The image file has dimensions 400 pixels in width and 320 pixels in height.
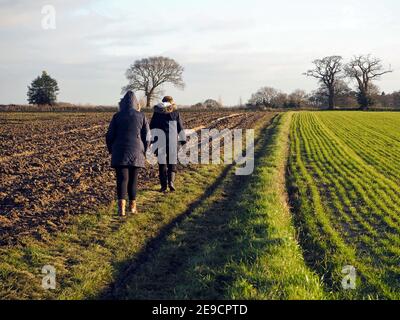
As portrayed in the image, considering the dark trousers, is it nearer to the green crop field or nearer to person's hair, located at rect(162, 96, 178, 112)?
person's hair, located at rect(162, 96, 178, 112)

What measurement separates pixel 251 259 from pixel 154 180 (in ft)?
20.5

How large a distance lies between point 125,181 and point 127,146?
2.14 feet

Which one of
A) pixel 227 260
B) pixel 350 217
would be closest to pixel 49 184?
pixel 227 260

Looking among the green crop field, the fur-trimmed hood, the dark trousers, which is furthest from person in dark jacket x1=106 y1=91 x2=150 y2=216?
the green crop field

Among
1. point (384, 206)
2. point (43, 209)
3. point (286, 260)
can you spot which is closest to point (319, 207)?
point (384, 206)

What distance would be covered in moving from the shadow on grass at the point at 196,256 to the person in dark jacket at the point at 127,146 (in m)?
1.07

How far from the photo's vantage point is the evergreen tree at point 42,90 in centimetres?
6675

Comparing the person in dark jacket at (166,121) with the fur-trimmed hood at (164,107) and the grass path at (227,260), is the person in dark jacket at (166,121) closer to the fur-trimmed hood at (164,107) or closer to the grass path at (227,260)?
the fur-trimmed hood at (164,107)

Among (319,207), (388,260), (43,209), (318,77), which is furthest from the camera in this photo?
(318,77)

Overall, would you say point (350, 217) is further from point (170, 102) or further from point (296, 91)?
point (296, 91)

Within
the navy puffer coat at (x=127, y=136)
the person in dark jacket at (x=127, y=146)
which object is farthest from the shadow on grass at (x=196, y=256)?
the navy puffer coat at (x=127, y=136)

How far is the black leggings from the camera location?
27.7 ft

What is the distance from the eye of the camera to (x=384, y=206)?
9.95 metres
